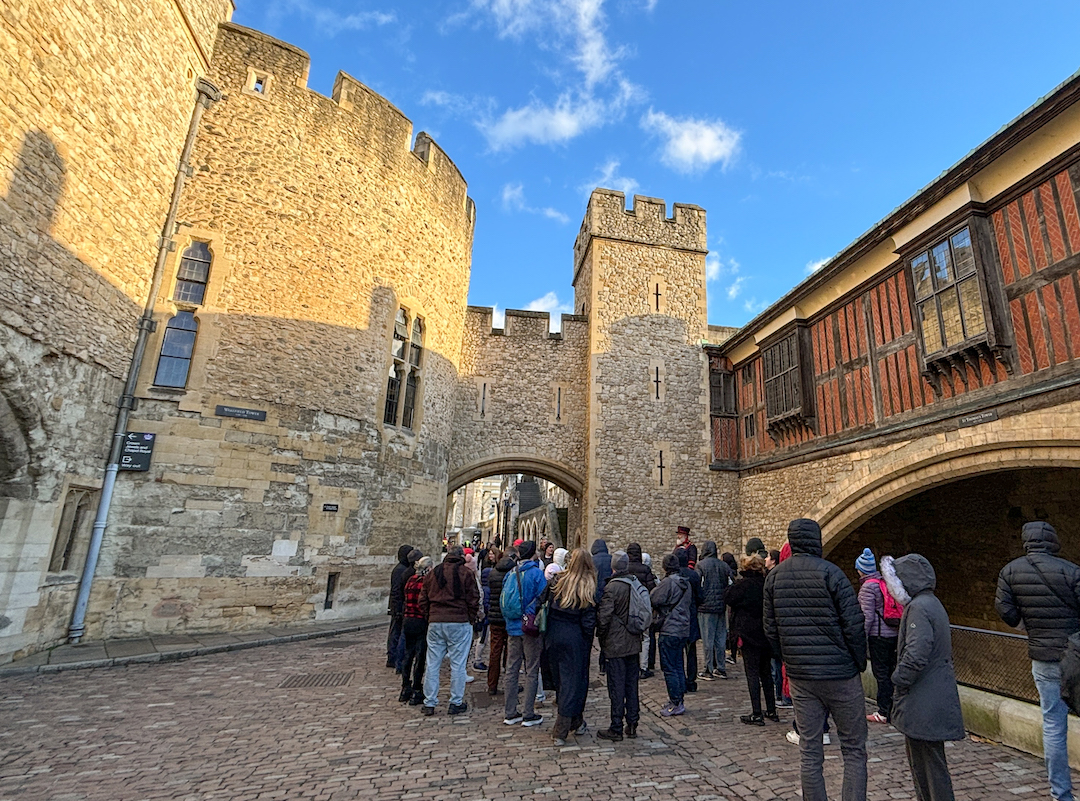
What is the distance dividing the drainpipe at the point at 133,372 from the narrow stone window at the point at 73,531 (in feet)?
0.30

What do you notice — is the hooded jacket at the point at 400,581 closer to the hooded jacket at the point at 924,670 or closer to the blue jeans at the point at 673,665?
the blue jeans at the point at 673,665

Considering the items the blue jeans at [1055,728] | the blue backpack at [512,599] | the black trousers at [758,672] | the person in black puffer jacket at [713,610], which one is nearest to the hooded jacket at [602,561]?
the blue backpack at [512,599]

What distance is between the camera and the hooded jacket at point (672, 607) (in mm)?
5273

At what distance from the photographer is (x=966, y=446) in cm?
750

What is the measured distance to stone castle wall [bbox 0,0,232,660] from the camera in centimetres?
616

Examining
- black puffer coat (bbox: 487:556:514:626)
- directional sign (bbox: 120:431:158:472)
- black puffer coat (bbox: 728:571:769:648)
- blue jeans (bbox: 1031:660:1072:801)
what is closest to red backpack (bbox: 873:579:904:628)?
black puffer coat (bbox: 728:571:769:648)

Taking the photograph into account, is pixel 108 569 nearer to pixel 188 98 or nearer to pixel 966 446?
pixel 188 98

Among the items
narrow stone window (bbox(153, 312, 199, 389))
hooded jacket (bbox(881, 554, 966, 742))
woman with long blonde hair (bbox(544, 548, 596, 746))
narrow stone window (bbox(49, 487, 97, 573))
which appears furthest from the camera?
narrow stone window (bbox(153, 312, 199, 389))

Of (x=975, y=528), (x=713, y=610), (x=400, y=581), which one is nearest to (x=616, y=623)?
(x=713, y=610)

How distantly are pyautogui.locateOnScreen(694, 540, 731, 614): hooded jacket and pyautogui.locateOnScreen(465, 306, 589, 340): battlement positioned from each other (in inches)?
376

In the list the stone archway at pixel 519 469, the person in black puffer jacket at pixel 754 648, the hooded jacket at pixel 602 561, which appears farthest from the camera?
the stone archway at pixel 519 469

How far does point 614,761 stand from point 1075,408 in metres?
6.47

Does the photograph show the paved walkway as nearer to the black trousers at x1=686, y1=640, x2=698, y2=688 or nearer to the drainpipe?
the drainpipe

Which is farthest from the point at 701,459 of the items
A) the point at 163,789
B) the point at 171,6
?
the point at 171,6
